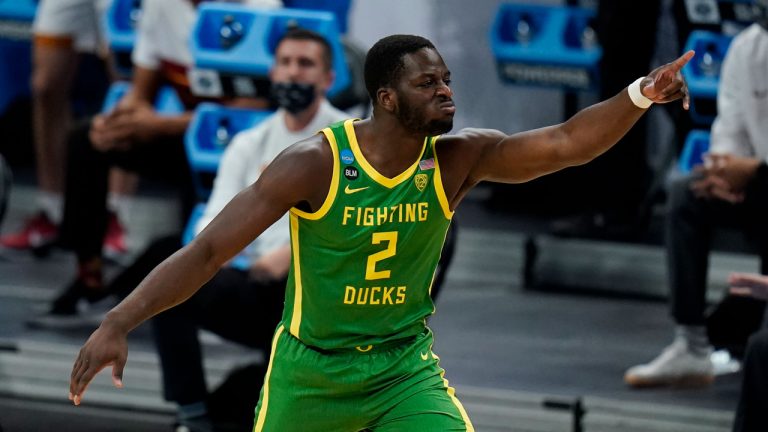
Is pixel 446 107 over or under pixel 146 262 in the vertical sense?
over

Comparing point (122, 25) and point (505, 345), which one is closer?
point (505, 345)

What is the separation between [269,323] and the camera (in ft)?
17.3

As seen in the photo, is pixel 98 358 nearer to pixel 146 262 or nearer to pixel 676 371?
pixel 146 262

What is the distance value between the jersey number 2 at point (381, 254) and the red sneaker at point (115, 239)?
3577mm

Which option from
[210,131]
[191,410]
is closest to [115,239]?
[210,131]

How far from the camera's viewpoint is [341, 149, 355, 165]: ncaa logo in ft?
12.6

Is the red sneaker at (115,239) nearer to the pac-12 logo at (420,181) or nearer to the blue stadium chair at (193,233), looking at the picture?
the blue stadium chair at (193,233)

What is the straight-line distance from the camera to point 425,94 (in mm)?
3775

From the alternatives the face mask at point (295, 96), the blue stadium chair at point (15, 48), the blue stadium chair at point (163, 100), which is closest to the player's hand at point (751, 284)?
the face mask at point (295, 96)

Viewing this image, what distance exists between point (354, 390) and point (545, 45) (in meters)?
3.39

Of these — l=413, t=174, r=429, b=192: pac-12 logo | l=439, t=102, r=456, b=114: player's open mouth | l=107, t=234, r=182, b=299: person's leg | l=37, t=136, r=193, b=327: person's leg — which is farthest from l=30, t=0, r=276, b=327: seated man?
l=439, t=102, r=456, b=114: player's open mouth

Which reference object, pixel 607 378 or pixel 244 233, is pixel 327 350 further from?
pixel 607 378

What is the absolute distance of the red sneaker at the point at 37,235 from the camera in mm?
7398

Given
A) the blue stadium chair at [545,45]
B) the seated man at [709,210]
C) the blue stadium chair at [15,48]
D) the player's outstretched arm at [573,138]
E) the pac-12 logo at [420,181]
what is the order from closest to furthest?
the player's outstretched arm at [573,138] → the pac-12 logo at [420,181] → the seated man at [709,210] → the blue stadium chair at [545,45] → the blue stadium chair at [15,48]
